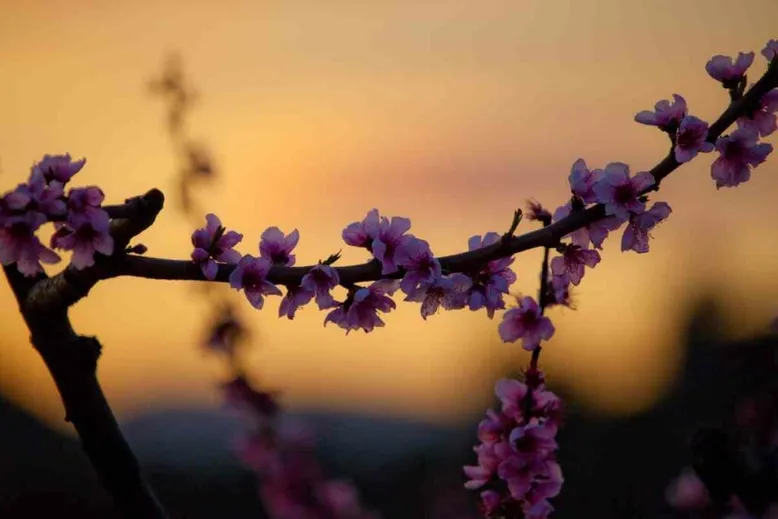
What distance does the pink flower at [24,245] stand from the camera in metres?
2.02

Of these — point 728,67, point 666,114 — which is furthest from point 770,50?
point 666,114

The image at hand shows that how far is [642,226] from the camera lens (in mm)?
2410

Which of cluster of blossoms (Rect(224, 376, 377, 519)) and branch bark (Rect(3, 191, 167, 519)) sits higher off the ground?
cluster of blossoms (Rect(224, 376, 377, 519))

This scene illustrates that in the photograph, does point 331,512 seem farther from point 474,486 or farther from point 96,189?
point 96,189

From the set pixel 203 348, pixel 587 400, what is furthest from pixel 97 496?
pixel 587 400

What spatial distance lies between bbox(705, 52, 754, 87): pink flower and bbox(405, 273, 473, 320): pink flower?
731 mm

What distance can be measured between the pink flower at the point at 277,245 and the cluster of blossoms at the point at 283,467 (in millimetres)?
2116

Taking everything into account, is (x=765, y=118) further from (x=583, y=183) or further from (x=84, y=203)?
(x=84, y=203)

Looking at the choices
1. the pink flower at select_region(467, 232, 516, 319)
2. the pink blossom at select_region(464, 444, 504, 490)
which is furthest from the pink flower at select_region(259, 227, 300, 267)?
the pink blossom at select_region(464, 444, 504, 490)

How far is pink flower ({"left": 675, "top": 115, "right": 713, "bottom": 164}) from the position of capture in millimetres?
2320

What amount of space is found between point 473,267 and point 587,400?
2120cm

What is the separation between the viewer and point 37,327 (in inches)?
93.7

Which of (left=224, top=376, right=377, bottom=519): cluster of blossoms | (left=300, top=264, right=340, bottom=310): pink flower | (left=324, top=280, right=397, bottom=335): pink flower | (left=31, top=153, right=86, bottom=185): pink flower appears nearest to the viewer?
(left=31, top=153, right=86, bottom=185): pink flower

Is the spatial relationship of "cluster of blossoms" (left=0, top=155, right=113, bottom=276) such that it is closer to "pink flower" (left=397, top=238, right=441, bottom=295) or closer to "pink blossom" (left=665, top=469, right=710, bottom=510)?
"pink flower" (left=397, top=238, right=441, bottom=295)
